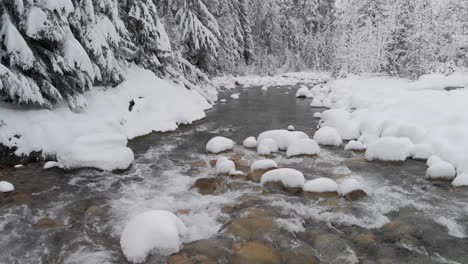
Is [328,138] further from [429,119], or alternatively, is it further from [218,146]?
[218,146]

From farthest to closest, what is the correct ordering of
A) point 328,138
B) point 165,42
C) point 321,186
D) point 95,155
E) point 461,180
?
point 165,42 → point 328,138 → point 95,155 → point 461,180 → point 321,186

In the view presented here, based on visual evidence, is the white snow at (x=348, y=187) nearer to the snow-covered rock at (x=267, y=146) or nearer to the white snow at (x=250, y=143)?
the snow-covered rock at (x=267, y=146)

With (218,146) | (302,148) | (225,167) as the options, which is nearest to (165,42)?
(218,146)

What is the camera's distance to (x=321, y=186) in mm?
5957

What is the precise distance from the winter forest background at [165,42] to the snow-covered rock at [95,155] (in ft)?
4.38

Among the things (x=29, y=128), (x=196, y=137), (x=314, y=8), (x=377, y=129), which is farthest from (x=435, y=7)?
(x=314, y=8)

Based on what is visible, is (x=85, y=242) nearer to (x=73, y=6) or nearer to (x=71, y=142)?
(x=71, y=142)

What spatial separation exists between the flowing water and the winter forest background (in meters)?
2.26

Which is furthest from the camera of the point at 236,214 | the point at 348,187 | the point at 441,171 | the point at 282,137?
the point at 282,137

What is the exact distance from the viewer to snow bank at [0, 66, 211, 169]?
748 cm

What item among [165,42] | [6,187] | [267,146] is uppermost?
[165,42]

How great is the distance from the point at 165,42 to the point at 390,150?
8.92m

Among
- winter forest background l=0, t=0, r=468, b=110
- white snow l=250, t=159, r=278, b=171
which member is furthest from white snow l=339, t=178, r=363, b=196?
winter forest background l=0, t=0, r=468, b=110

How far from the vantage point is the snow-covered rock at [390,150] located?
7629mm
